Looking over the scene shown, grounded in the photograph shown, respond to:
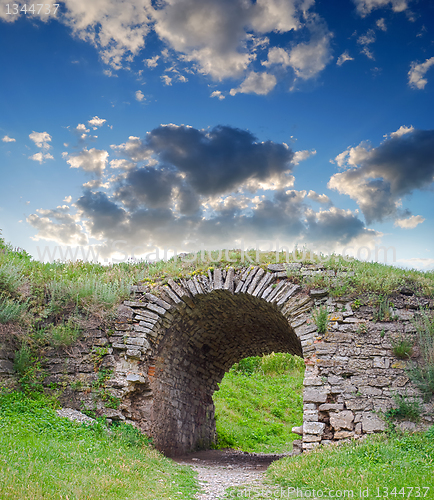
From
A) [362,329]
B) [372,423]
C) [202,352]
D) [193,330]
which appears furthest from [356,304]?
[202,352]

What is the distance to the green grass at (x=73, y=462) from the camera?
12.7 ft

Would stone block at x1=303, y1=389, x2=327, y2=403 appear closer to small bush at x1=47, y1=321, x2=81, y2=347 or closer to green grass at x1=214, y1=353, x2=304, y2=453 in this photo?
small bush at x1=47, y1=321, x2=81, y2=347

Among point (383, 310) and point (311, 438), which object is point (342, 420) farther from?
point (383, 310)

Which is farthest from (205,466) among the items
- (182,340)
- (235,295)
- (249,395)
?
(249,395)

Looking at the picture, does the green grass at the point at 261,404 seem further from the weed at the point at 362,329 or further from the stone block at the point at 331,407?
the weed at the point at 362,329

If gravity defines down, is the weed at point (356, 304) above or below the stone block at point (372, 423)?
above

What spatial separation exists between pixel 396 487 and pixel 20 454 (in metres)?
4.32

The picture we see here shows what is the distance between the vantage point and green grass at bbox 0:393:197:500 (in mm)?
3867

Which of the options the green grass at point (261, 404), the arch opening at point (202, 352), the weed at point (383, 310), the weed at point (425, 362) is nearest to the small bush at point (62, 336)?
the arch opening at point (202, 352)

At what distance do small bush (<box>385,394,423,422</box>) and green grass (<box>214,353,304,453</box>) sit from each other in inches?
269

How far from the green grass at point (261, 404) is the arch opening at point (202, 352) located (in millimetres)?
2271

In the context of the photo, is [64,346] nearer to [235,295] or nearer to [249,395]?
[235,295]

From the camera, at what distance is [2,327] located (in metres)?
7.41

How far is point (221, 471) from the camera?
734 cm
